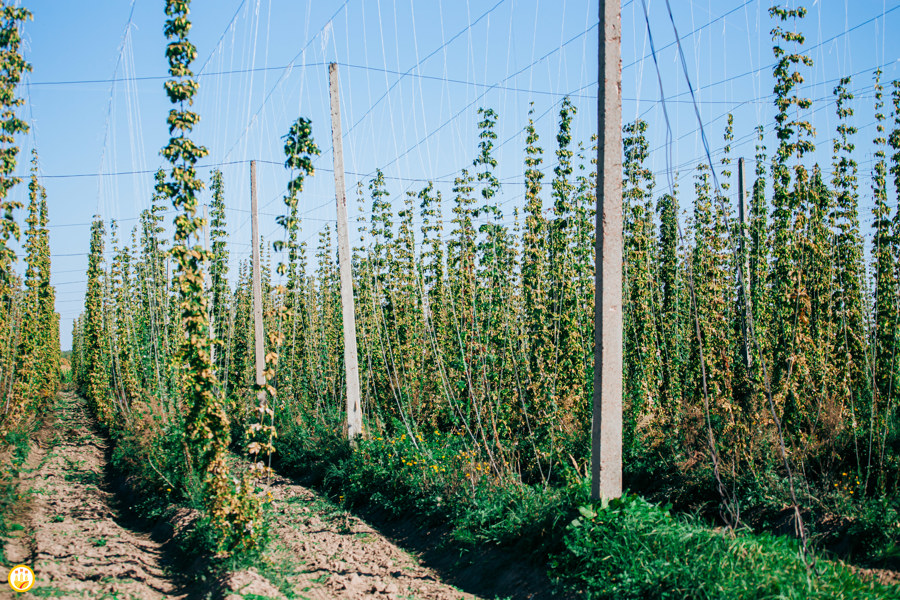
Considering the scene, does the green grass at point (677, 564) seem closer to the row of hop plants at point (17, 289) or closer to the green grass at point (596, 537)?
the green grass at point (596, 537)

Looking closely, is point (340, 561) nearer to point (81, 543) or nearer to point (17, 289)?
point (81, 543)

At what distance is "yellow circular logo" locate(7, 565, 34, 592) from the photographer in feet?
16.6

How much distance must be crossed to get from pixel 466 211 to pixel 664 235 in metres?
8.15

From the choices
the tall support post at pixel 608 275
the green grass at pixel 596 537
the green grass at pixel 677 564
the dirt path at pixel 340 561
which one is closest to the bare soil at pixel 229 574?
the dirt path at pixel 340 561

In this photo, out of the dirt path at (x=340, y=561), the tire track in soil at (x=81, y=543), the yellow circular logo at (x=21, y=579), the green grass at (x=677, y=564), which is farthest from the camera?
the dirt path at (x=340, y=561)

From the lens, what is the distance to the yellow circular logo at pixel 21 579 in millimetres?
5059

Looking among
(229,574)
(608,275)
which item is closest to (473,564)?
(229,574)

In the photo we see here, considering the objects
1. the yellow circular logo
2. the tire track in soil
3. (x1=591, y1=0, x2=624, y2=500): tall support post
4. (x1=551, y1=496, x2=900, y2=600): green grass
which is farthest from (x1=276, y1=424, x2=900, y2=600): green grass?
the yellow circular logo

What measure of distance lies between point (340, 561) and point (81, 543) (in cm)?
326

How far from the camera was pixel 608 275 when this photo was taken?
5.68 metres

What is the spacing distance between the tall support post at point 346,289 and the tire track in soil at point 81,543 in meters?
4.11

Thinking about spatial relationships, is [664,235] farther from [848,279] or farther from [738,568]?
[738,568]

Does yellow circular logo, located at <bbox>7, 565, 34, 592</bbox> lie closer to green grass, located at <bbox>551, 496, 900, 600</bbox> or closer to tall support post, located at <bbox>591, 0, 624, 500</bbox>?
green grass, located at <bbox>551, 496, 900, 600</bbox>

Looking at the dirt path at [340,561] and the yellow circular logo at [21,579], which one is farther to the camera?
the dirt path at [340,561]
